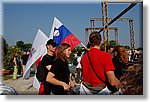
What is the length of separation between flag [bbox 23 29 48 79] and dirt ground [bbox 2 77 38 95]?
0.05 m

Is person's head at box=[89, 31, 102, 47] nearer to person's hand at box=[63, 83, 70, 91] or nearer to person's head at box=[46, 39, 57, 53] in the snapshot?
person's head at box=[46, 39, 57, 53]

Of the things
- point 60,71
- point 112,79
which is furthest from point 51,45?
point 112,79

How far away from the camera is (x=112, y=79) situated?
3.86 metres

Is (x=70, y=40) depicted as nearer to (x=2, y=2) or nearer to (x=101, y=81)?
(x=101, y=81)

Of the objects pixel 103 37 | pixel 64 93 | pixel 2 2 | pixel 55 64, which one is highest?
pixel 2 2

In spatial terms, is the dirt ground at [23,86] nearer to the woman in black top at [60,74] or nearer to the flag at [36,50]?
the flag at [36,50]

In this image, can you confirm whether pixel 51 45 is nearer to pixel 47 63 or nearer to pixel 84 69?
pixel 47 63

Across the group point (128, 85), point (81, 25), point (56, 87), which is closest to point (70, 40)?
point (81, 25)

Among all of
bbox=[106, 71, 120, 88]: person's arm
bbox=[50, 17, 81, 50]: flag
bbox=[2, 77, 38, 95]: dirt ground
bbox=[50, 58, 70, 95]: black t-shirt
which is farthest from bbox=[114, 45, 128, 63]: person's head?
bbox=[2, 77, 38, 95]: dirt ground

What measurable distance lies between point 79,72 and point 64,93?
24cm

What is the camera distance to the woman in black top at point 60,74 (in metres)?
3.85

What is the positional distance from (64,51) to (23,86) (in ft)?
1.67

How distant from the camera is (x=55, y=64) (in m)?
3.85

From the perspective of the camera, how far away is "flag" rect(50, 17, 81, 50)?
3854mm
